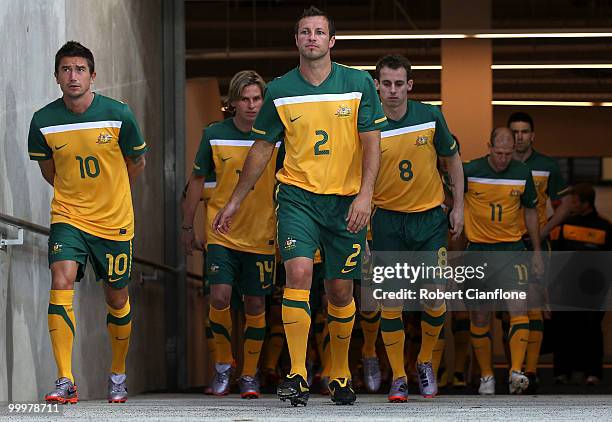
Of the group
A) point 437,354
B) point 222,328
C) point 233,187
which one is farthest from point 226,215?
point 437,354

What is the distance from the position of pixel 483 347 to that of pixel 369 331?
0.89 meters

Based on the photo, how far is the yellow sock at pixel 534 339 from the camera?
11.8 m

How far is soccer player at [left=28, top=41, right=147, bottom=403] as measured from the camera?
8.20 m

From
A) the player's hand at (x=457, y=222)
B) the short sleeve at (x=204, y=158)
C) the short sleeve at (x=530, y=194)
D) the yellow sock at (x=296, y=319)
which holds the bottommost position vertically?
the yellow sock at (x=296, y=319)

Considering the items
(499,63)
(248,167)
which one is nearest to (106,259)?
(248,167)

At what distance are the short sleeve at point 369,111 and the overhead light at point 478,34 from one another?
21.3ft

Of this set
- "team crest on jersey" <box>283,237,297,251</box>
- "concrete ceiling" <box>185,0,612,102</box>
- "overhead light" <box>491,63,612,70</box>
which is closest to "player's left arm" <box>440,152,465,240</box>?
"team crest on jersey" <box>283,237,297,251</box>

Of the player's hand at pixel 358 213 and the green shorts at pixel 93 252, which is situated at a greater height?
the player's hand at pixel 358 213

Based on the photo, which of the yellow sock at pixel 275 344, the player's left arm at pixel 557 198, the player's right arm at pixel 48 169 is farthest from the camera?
the yellow sock at pixel 275 344

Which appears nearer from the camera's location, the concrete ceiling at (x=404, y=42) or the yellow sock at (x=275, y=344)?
the yellow sock at (x=275, y=344)

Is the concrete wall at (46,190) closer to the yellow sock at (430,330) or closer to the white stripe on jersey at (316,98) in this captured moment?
the white stripe on jersey at (316,98)

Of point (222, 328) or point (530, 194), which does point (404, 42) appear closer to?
point (530, 194)

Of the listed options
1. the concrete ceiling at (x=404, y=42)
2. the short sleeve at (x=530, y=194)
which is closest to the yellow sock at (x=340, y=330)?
the short sleeve at (x=530, y=194)

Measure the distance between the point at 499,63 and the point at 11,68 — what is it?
7384mm
